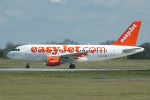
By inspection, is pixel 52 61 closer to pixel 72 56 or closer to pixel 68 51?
pixel 72 56

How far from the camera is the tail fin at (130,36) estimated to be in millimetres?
57594

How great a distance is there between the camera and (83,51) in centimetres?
5503

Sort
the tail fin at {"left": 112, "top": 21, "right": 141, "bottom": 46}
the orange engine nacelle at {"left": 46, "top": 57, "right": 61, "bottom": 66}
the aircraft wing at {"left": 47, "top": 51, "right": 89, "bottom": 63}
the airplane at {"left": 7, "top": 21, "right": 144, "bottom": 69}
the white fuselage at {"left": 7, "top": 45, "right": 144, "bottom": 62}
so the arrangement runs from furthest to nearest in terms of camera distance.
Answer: the tail fin at {"left": 112, "top": 21, "right": 141, "bottom": 46} → the white fuselage at {"left": 7, "top": 45, "right": 144, "bottom": 62} → the airplane at {"left": 7, "top": 21, "right": 144, "bottom": 69} → the aircraft wing at {"left": 47, "top": 51, "right": 89, "bottom": 63} → the orange engine nacelle at {"left": 46, "top": 57, "right": 61, "bottom": 66}

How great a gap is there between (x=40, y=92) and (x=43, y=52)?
30.6 meters

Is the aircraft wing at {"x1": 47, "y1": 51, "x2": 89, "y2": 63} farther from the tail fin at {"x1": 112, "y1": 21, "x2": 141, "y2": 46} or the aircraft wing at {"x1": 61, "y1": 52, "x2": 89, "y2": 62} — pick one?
the tail fin at {"x1": 112, "y1": 21, "x2": 141, "y2": 46}

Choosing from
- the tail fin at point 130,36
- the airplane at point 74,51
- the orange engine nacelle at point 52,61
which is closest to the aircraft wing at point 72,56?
the airplane at point 74,51

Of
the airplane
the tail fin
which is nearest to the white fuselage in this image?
the airplane

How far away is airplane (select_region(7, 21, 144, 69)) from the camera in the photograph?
53094 mm

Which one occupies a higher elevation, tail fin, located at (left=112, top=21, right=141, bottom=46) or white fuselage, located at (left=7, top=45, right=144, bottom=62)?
tail fin, located at (left=112, top=21, right=141, bottom=46)

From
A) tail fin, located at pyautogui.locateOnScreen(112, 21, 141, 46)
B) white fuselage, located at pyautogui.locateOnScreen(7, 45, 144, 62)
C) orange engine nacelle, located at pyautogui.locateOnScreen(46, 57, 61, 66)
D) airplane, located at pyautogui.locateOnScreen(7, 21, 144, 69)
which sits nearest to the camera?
orange engine nacelle, located at pyautogui.locateOnScreen(46, 57, 61, 66)

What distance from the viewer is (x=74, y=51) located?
55.1 metres

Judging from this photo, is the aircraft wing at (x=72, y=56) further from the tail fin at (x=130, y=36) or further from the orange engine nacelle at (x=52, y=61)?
the tail fin at (x=130, y=36)

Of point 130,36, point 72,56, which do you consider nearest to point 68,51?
point 72,56

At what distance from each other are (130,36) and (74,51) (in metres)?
11.0
